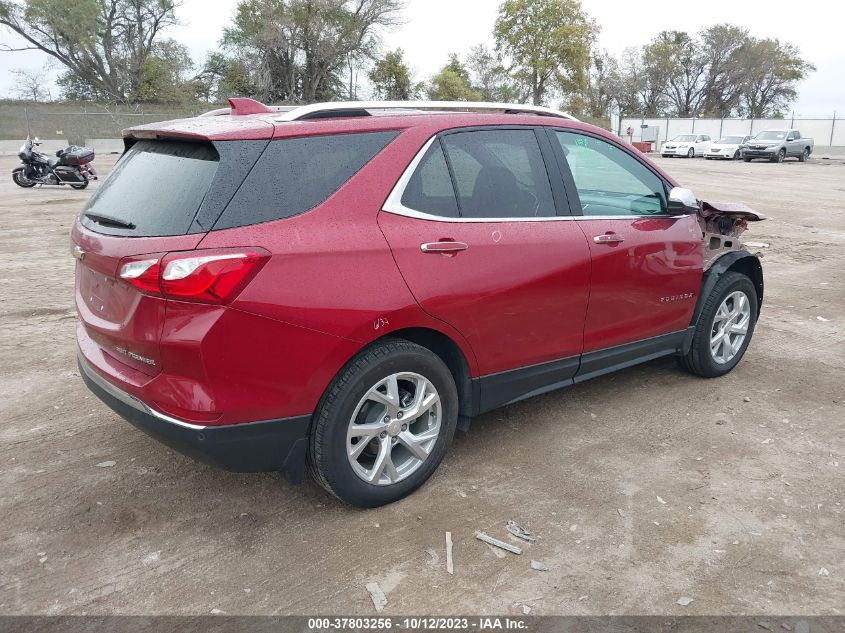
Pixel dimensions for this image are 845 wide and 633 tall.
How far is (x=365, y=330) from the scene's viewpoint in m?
2.92

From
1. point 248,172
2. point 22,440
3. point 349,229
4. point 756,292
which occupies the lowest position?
point 22,440

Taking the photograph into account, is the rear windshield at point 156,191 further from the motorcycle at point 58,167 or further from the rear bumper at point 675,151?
the rear bumper at point 675,151

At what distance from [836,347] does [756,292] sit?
111 centimetres

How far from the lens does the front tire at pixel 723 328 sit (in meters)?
4.68

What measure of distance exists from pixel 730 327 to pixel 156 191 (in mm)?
3851

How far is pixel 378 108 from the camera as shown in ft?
11.1

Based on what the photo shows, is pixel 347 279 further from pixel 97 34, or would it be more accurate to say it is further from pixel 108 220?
pixel 97 34

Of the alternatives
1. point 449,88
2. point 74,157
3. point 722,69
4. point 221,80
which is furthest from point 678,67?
point 74,157

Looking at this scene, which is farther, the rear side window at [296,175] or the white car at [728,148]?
the white car at [728,148]

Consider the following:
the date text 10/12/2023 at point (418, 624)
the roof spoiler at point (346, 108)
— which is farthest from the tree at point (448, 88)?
the date text 10/12/2023 at point (418, 624)

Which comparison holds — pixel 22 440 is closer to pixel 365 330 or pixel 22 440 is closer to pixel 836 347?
pixel 365 330

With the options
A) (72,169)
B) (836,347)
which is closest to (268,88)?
(72,169)

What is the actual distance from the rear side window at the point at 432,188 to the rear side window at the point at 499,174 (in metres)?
0.05

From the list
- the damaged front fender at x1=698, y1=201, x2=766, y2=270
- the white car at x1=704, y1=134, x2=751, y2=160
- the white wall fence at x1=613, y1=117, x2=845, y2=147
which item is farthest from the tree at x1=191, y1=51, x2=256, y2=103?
the damaged front fender at x1=698, y1=201, x2=766, y2=270
